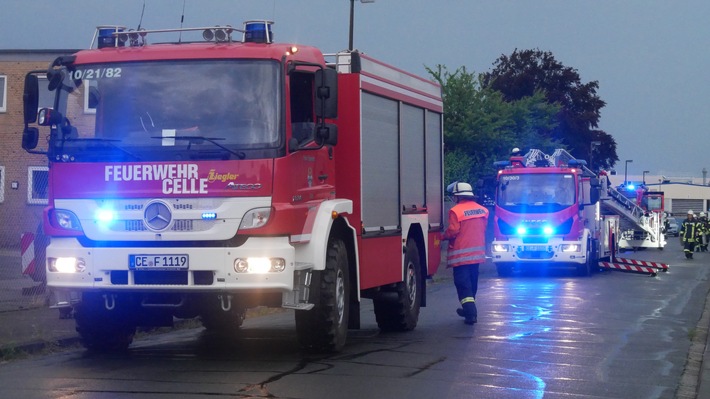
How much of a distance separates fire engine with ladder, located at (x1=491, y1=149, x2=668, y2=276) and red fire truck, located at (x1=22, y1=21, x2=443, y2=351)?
56.5 ft

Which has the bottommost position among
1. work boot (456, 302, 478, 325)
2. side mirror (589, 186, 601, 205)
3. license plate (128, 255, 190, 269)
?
work boot (456, 302, 478, 325)

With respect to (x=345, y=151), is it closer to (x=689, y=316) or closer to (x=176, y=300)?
(x=176, y=300)

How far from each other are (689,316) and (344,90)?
800cm

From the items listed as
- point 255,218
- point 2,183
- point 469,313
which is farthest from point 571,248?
point 2,183

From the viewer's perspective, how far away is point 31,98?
10.3m

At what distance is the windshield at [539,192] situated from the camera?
27.4 metres

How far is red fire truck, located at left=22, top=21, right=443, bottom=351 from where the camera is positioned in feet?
31.4

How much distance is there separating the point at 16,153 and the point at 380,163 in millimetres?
29821

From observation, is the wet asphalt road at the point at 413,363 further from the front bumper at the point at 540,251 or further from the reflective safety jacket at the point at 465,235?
the front bumper at the point at 540,251

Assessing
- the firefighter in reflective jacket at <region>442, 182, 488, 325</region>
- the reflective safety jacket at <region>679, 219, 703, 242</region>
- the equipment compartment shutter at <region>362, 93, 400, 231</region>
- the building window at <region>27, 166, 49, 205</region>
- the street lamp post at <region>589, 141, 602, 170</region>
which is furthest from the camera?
the street lamp post at <region>589, 141, 602, 170</region>

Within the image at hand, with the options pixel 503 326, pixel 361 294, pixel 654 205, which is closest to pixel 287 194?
pixel 361 294

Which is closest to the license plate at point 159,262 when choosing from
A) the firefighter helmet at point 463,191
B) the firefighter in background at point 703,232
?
the firefighter helmet at point 463,191

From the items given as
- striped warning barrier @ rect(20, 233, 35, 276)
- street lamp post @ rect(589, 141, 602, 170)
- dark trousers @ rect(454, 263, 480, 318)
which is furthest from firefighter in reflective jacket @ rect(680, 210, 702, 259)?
striped warning barrier @ rect(20, 233, 35, 276)

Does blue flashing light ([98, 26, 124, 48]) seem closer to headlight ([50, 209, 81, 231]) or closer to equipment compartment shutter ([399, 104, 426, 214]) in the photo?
headlight ([50, 209, 81, 231])
